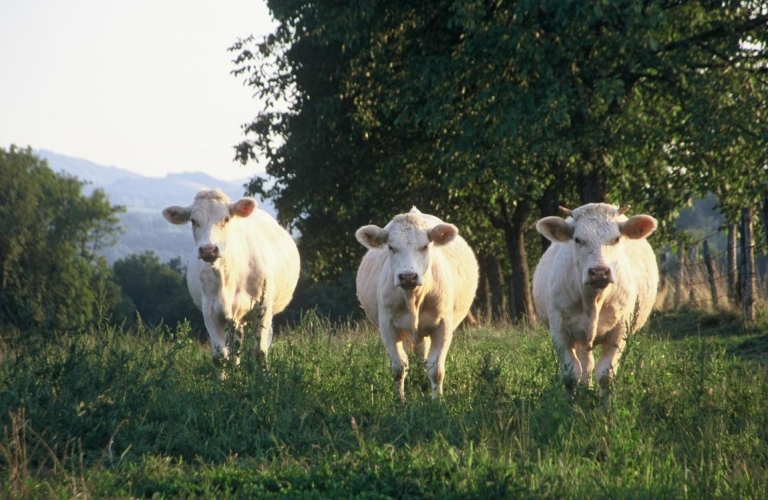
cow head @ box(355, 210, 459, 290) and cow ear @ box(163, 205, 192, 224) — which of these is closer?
cow head @ box(355, 210, 459, 290)

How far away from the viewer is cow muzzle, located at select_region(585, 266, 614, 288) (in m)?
8.78

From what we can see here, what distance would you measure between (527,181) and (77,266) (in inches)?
1612

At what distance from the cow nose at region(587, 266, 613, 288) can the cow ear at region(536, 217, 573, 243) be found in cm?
78

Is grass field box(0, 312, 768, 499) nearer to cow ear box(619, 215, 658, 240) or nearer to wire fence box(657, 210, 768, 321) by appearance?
cow ear box(619, 215, 658, 240)

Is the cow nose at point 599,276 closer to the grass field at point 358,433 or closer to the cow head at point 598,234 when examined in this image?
the cow head at point 598,234

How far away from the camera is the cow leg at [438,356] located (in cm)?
1010

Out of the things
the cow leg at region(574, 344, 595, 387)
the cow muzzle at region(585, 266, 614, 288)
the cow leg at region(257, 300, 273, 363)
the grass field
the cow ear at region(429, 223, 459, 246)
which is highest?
the cow ear at region(429, 223, 459, 246)

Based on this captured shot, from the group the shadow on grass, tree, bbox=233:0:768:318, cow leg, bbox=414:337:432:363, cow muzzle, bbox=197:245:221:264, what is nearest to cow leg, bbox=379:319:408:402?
cow leg, bbox=414:337:432:363

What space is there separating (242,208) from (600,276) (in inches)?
177

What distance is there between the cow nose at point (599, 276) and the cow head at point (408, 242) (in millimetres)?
1777

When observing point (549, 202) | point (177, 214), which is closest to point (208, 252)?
point (177, 214)

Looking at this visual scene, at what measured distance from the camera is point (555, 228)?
9633mm

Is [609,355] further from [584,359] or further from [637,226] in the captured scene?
[637,226]

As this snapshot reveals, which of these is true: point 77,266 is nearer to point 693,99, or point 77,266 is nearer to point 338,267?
point 338,267
